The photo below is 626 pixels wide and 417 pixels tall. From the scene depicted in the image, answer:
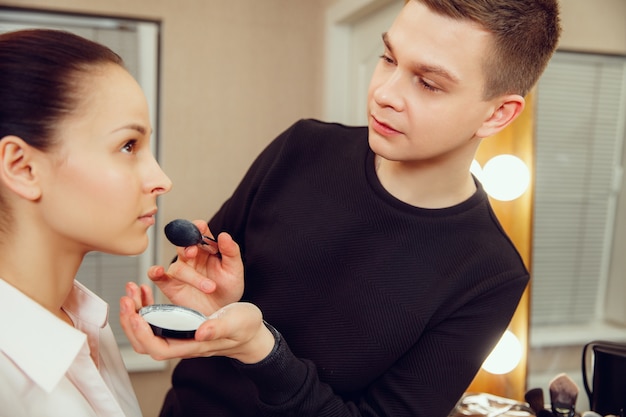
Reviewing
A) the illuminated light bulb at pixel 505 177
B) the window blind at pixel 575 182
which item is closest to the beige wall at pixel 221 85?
the illuminated light bulb at pixel 505 177

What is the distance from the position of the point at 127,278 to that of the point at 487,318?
1.83 metres

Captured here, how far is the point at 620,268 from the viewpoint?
1.22 metres

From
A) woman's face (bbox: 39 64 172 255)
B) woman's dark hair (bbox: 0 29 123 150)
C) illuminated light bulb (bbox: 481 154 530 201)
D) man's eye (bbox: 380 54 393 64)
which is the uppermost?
man's eye (bbox: 380 54 393 64)

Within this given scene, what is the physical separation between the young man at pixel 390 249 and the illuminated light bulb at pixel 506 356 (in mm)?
517

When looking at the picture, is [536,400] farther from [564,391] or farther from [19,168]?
[19,168]

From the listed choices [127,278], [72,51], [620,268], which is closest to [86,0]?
[127,278]

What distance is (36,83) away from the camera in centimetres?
69

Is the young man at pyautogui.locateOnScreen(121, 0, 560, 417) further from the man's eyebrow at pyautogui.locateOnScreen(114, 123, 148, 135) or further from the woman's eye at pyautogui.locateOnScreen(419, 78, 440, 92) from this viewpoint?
the man's eyebrow at pyautogui.locateOnScreen(114, 123, 148, 135)

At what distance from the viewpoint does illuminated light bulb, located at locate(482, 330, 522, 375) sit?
1.45 m

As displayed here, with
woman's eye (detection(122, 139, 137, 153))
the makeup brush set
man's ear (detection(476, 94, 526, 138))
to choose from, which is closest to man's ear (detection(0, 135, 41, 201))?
woman's eye (detection(122, 139, 137, 153))

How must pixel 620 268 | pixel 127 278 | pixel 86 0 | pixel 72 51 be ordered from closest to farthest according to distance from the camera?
pixel 72 51
pixel 620 268
pixel 86 0
pixel 127 278

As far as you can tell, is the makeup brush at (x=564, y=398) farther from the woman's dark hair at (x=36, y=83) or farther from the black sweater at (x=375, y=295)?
the woman's dark hair at (x=36, y=83)

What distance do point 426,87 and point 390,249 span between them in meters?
0.27

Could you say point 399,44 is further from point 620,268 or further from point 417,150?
point 620,268
